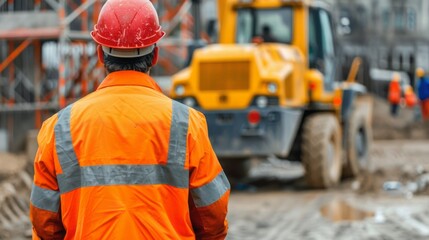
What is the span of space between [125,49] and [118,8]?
16cm

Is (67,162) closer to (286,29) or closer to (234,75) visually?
(234,75)

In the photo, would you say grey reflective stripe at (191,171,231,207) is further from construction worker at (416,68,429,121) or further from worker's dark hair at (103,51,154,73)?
construction worker at (416,68,429,121)

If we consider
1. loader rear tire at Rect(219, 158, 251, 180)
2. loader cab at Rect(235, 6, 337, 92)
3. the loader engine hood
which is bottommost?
loader rear tire at Rect(219, 158, 251, 180)

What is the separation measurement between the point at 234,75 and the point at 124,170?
10.5 metres

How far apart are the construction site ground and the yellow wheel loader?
23.8 inches

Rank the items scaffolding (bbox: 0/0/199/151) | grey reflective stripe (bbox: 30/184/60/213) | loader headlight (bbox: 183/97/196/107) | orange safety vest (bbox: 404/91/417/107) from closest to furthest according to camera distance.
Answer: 1. grey reflective stripe (bbox: 30/184/60/213)
2. loader headlight (bbox: 183/97/196/107)
3. scaffolding (bbox: 0/0/199/151)
4. orange safety vest (bbox: 404/91/417/107)

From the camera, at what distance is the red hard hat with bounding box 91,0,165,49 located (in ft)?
11.3

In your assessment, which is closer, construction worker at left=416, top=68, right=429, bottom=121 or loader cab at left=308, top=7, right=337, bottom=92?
loader cab at left=308, top=7, right=337, bottom=92

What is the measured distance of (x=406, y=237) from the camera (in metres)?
9.70

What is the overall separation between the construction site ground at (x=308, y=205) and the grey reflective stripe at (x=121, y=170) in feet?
21.3

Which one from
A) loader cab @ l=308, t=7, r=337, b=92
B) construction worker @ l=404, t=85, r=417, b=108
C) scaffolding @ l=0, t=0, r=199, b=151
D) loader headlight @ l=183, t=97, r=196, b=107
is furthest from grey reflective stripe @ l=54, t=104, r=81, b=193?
construction worker @ l=404, t=85, r=417, b=108

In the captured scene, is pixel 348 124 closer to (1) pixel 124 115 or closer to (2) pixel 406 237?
(2) pixel 406 237

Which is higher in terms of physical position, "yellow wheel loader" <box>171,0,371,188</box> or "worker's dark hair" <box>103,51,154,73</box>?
"worker's dark hair" <box>103,51,154,73</box>

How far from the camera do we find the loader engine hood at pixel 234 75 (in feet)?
44.5
